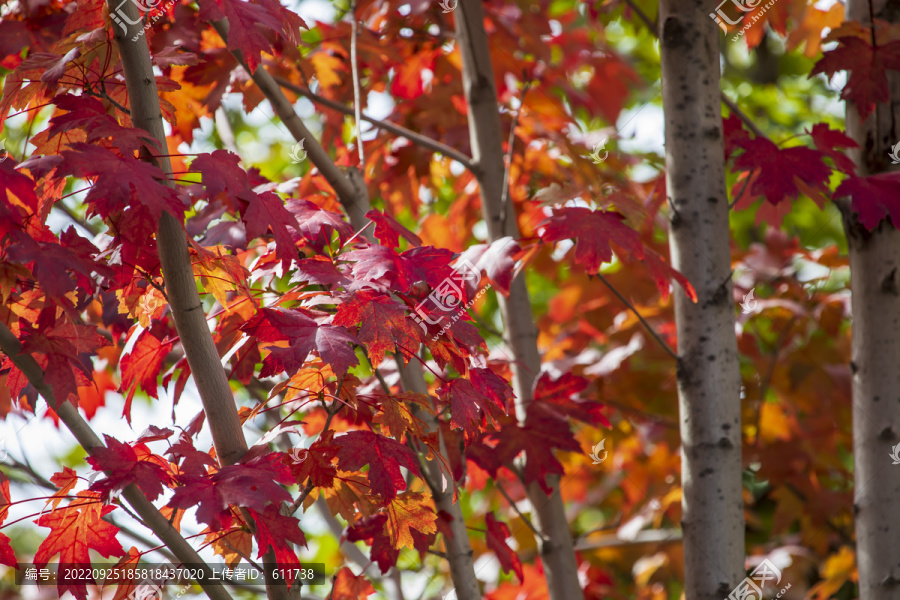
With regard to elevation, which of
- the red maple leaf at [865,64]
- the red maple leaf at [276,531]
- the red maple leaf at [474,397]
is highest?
the red maple leaf at [865,64]

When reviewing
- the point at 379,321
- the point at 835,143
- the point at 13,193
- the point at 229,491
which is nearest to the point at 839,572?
the point at 835,143

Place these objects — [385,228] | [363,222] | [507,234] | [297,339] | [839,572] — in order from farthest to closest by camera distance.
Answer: [839,572] → [507,234] → [363,222] → [385,228] → [297,339]

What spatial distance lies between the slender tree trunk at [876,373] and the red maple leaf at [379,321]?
4.42 feet

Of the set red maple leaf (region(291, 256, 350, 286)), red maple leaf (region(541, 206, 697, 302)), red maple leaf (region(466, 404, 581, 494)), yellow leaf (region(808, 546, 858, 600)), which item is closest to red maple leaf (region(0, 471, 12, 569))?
red maple leaf (region(291, 256, 350, 286))

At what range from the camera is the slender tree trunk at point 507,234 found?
1771 millimetres

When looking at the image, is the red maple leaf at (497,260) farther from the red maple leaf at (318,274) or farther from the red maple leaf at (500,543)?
the red maple leaf at (500,543)

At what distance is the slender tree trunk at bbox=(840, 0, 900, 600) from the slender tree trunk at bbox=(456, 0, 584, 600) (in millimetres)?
743

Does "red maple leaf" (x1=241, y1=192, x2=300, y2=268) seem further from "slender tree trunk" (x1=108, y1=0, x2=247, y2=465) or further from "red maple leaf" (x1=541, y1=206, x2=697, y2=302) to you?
"red maple leaf" (x1=541, y1=206, x2=697, y2=302)

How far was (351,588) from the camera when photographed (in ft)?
4.80

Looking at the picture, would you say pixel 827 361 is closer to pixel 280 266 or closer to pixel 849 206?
pixel 849 206

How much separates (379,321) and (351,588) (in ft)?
2.50

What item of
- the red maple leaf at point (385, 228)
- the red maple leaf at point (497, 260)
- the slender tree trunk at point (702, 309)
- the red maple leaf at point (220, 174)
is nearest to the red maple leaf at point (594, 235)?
the red maple leaf at point (497, 260)

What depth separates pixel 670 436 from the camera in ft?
9.53

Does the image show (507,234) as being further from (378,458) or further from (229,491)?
(229,491)
